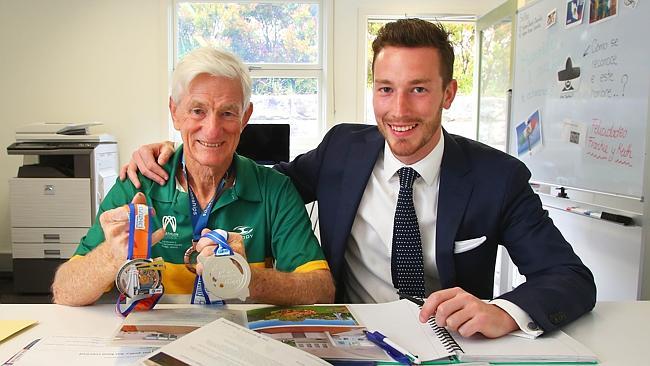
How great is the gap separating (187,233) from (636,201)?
1.67m

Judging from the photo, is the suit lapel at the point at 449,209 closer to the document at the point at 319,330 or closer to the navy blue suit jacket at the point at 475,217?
the navy blue suit jacket at the point at 475,217

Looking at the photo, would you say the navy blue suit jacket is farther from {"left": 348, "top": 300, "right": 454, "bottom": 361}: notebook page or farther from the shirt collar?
{"left": 348, "top": 300, "right": 454, "bottom": 361}: notebook page

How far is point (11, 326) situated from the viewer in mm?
1020

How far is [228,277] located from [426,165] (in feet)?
2.37

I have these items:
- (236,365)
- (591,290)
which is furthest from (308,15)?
(236,365)

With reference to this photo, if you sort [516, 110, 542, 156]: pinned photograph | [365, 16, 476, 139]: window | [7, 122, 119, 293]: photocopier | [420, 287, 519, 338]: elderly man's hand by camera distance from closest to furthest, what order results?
[420, 287, 519, 338]: elderly man's hand < [516, 110, 542, 156]: pinned photograph < [7, 122, 119, 293]: photocopier < [365, 16, 476, 139]: window

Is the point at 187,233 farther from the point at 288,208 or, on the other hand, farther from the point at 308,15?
the point at 308,15

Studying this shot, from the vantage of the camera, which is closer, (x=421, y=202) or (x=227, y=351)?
(x=227, y=351)

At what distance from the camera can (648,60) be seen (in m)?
1.95

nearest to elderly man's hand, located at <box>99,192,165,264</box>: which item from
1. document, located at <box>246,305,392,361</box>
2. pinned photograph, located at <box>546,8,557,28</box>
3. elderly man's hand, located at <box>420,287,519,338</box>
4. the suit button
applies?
document, located at <box>246,305,392,361</box>

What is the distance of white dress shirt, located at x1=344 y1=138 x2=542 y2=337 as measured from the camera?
150 cm

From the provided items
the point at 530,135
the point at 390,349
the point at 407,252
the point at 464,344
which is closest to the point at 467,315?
the point at 464,344

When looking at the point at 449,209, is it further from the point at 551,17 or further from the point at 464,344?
the point at 551,17

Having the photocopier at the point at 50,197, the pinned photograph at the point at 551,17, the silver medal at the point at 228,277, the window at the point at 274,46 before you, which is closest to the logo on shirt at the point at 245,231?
the silver medal at the point at 228,277
